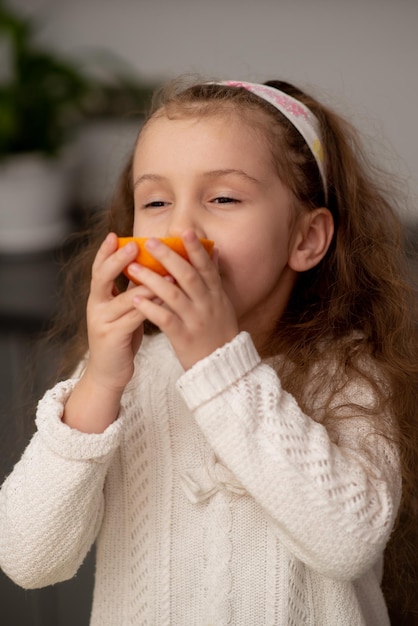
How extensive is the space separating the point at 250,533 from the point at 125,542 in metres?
0.18

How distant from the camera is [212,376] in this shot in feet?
2.84

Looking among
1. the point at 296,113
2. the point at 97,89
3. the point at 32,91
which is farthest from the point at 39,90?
the point at 296,113

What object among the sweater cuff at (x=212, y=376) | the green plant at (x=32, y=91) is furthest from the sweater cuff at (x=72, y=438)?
the green plant at (x=32, y=91)

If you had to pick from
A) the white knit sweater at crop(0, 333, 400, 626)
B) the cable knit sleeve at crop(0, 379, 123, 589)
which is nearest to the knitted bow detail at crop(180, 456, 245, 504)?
the white knit sweater at crop(0, 333, 400, 626)

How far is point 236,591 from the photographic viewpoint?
1.00m

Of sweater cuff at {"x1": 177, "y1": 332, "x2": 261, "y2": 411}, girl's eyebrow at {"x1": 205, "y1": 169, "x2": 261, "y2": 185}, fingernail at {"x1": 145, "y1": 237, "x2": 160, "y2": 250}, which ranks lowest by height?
sweater cuff at {"x1": 177, "y1": 332, "x2": 261, "y2": 411}

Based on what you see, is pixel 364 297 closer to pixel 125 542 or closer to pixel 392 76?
pixel 125 542

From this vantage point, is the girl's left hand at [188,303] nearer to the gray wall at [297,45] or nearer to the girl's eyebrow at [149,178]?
the girl's eyebrow at [149,178]

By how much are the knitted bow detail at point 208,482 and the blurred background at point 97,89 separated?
605mm

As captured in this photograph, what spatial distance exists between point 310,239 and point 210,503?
0.38 m

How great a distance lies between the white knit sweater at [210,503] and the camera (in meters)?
0.86

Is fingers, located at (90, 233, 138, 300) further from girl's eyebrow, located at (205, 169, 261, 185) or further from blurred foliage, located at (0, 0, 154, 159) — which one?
blurred foliage, located at (0, 0, 154, 159)

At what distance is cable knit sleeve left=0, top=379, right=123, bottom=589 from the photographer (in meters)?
0.92

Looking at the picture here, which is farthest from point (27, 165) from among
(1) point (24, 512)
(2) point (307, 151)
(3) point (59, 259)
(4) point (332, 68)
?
(1) point (24, 512)
